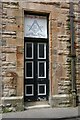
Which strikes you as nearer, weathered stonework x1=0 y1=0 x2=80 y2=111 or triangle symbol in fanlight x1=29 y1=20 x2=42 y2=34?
weathered stonework x1=0 y1=0 x2=80 y2=111

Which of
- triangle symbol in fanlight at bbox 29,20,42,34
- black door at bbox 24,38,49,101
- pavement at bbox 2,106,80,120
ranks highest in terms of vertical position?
triangle symbol in fanlight at bbox 29,20,42,34

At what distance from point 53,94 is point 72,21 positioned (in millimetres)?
2708

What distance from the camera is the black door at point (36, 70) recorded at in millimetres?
11664

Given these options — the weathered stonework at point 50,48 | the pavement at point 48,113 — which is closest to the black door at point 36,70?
the weathered stonework at point 50,48

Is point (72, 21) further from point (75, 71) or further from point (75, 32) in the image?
point (75, 71)

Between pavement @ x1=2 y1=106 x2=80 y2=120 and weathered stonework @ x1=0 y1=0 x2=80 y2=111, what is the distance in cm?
43

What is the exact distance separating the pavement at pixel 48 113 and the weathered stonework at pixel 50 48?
43 cm

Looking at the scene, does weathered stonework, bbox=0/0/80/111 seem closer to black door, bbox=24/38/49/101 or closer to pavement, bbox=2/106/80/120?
black door, bbox=24/38/49/101

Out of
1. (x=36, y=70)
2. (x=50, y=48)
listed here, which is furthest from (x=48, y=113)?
(x=50, y=48)

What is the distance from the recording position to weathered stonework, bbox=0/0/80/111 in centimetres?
1106

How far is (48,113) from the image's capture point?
1077cm

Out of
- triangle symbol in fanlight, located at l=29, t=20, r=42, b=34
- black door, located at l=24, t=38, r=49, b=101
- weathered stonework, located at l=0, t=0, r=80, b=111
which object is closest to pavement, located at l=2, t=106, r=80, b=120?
weathered stonework, located at l=0, t=0, r=80, b=111

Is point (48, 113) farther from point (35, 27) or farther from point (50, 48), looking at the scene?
point (35, 27)

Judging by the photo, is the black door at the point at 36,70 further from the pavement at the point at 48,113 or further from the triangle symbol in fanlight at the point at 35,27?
the pavement at the point at 48,113
